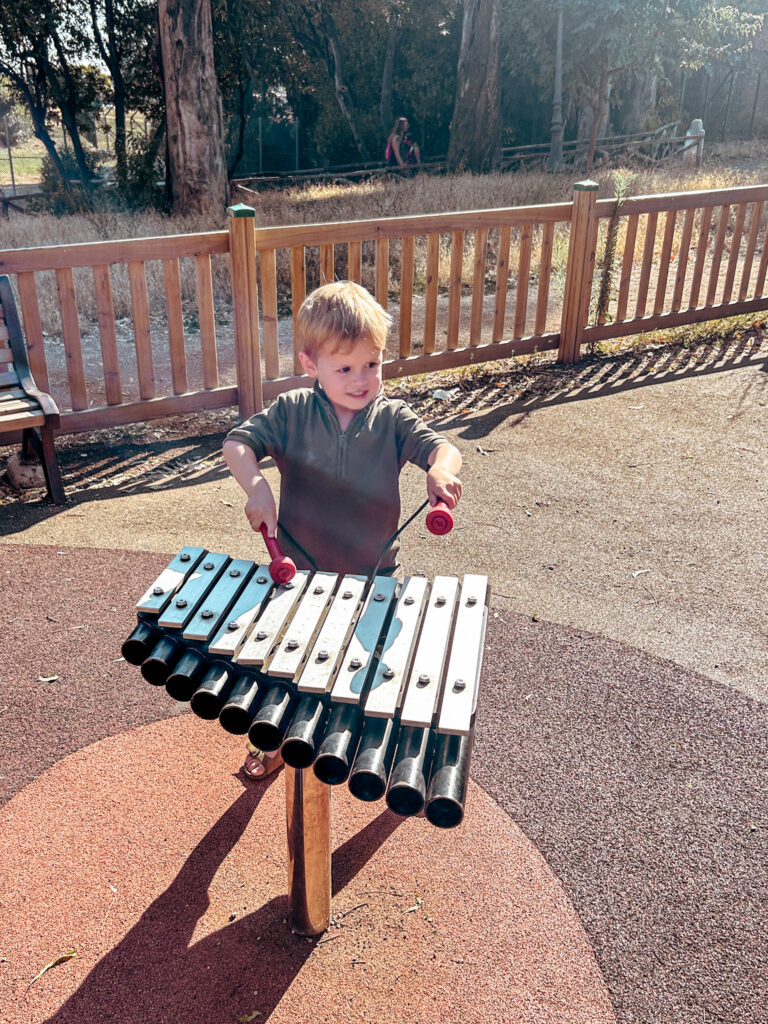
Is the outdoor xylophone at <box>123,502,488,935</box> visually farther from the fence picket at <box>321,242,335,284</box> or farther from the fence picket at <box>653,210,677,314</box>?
the fence picket at <box>653,210,677,314</box>

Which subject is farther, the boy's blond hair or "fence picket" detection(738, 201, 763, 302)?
"fence picket" detection(738, 201, 763, 302)

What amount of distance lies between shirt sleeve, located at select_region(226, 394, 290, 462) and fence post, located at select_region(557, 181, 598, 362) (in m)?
4.96

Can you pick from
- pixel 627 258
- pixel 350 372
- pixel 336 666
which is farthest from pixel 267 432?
pixel 627 258

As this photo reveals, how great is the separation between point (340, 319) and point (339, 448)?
1.46 feet

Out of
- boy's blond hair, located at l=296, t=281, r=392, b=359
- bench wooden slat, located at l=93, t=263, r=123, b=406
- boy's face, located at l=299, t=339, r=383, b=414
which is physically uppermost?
boy's blond hair, located at l=296, t=281, r=392, b=359

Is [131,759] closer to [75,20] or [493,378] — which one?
[493,378]

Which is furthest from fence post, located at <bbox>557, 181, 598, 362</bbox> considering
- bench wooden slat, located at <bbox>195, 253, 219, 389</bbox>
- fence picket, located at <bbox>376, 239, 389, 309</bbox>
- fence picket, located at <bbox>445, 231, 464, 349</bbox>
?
bench wooden slat, located at <bbox>195, 253, 219, 389</bbox>

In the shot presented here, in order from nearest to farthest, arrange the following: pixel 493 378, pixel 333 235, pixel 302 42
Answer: pixel 333 235, pixel 493 378, pixel 302 42

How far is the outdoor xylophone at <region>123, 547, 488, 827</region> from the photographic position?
6.15 ft

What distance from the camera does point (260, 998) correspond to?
87.5 inches

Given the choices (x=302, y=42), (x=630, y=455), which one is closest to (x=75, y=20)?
(x=302, y=42)

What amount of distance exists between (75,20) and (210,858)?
2842 cm

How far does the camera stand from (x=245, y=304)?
5906 mm

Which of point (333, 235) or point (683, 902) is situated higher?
point (333, 235)
